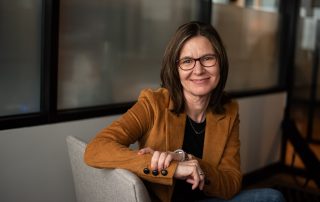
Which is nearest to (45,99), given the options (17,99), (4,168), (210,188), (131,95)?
(17,99)

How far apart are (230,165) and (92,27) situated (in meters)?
1.05

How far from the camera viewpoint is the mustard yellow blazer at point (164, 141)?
1.29m

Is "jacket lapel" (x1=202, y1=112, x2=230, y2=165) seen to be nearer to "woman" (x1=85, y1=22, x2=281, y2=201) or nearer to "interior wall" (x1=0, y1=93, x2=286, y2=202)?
"woman" (x1=85, y1=22, x2=281, y2=201)

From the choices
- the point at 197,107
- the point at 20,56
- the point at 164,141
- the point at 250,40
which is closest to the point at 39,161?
the point at 20,56

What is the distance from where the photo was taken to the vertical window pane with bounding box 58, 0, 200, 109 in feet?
6.76

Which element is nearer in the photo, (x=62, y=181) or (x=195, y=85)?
(x=195, y=85)

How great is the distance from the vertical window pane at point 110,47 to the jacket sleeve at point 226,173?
34.1 inches

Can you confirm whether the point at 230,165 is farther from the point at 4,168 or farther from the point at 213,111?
the point at 4,168

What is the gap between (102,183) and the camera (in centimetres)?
129

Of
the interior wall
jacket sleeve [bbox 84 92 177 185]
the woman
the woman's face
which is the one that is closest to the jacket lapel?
the woman

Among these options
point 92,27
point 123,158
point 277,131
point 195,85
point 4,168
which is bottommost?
point 277,131

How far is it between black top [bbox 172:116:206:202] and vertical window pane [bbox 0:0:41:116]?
2.52 feet

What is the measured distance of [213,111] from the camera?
1.67m

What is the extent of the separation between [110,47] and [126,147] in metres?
1.03
